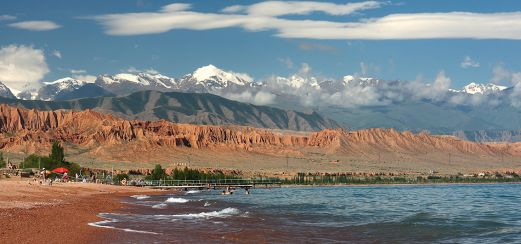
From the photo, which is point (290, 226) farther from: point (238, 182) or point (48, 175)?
point (238, 182)

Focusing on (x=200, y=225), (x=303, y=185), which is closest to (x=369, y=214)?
(x=200, y=225)

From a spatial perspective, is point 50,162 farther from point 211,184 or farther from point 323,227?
point 323,227

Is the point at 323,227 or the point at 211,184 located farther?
the point at 211,184

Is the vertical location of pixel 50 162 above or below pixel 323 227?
above

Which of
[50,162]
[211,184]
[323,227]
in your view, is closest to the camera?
[323,227]

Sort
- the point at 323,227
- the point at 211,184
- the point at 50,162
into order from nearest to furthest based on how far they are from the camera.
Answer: the point at 323,227 < the point at 50,162 < the point at 211,184

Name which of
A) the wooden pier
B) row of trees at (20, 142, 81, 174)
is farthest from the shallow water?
row of trees at (20, 142, 81, 174)

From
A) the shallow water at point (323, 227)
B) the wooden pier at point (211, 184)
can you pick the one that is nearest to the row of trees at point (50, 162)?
the wooden pier at point (211, 184)

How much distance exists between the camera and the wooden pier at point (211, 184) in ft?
434

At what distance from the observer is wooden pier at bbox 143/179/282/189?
13238 cm

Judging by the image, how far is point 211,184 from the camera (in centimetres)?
14150

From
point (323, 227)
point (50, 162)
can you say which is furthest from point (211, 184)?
point (323, 227)

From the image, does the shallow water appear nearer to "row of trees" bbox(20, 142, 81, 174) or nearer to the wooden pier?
the wooden pier

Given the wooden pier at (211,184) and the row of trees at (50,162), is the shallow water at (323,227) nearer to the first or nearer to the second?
the wooden pier at (211,184)
